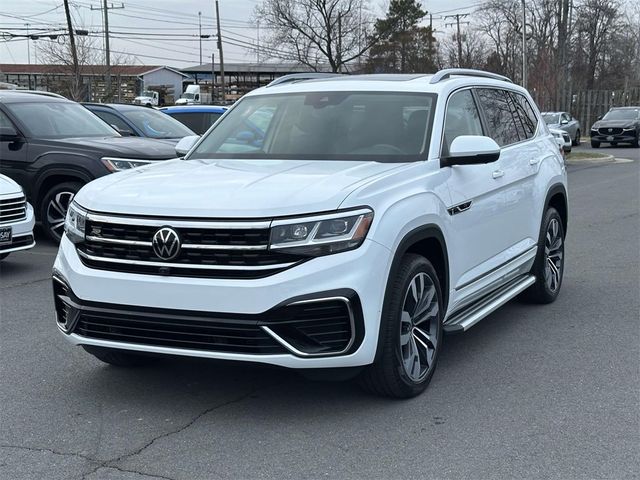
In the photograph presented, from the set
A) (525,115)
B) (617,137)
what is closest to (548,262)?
(525,115)

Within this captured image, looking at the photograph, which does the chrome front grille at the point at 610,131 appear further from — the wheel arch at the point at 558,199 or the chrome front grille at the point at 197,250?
the chrome front grille at the point at 197,250

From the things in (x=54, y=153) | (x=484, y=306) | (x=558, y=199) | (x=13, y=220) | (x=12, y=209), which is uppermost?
(x=54, y=153)

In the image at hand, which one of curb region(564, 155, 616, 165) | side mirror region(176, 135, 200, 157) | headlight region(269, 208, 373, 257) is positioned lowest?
curb region(564, 155, 616, 165)

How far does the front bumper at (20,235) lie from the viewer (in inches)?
332

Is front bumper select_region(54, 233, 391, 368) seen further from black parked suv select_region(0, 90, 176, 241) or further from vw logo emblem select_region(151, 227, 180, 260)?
black parked suv select_region(0, 90, 176, 241)

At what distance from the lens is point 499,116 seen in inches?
257

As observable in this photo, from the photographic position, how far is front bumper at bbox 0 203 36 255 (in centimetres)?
842

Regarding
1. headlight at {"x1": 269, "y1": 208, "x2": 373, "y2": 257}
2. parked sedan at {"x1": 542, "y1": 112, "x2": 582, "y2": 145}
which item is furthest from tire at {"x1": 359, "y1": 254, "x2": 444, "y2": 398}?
parked sedan at {"x1": 542, "y1": 112, "x2": 582, "y2": 145}

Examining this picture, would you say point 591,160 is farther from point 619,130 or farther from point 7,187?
point 7,187

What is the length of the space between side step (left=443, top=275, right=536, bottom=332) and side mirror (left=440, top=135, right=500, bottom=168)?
979 millimetres

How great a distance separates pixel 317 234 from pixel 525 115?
3637 millimetres

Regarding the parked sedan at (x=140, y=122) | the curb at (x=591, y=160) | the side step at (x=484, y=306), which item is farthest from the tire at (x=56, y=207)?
the curb at (x=591, y=160)

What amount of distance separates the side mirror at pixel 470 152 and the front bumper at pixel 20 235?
499 centimetres

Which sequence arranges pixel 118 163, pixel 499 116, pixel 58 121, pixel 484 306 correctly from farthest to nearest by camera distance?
pixel 58 121 → pixel 118 163 → pixel 499 116 → pixel 484 306
